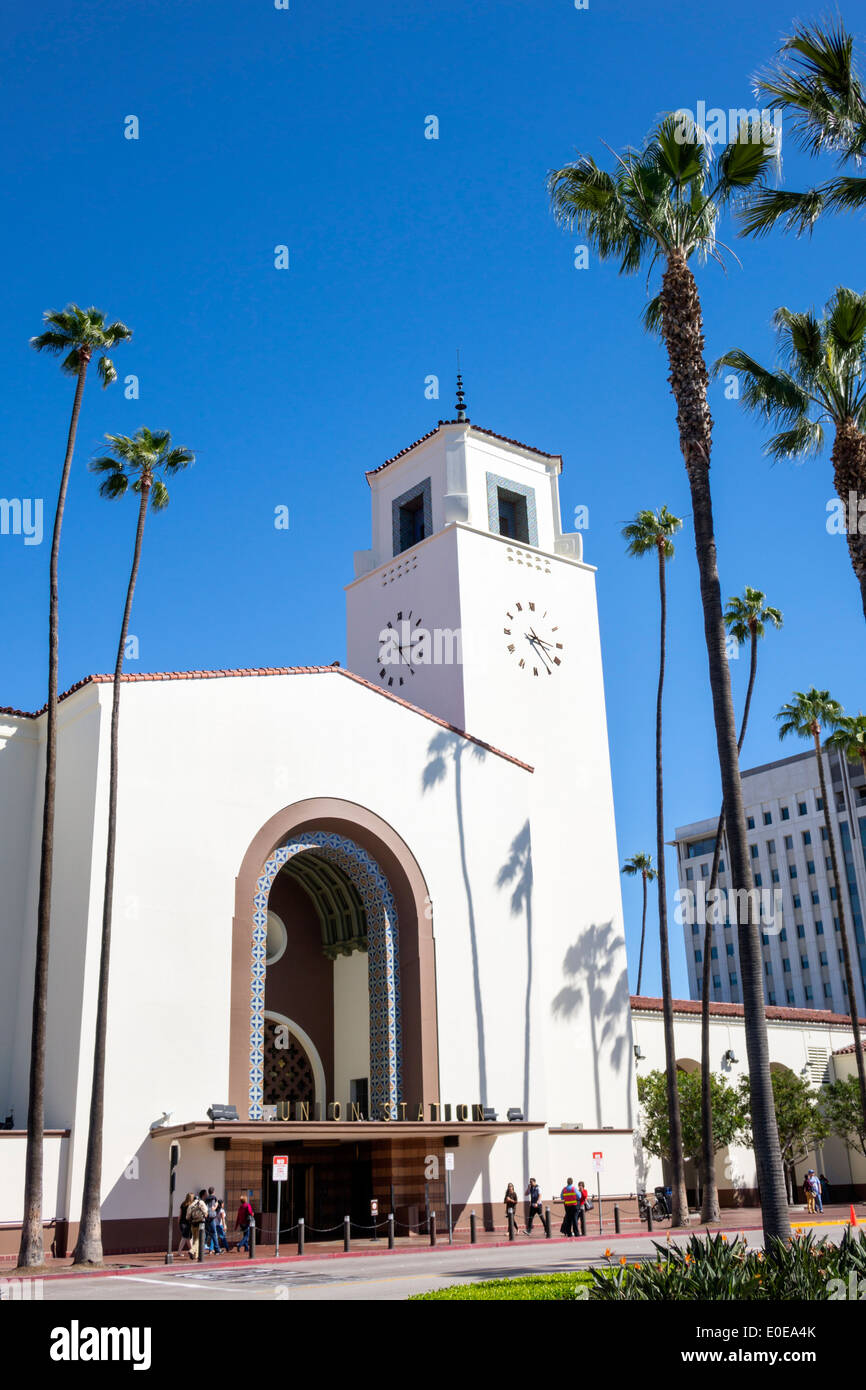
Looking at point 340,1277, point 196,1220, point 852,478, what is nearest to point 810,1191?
point 196,1220

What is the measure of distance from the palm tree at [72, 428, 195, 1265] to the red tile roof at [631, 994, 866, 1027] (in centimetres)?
2216

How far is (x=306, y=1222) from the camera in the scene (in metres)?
27.5

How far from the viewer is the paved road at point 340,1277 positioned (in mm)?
14555

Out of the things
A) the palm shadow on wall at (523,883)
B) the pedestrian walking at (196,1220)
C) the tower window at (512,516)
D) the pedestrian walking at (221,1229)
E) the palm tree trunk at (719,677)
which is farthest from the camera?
the tower window at (512,516)

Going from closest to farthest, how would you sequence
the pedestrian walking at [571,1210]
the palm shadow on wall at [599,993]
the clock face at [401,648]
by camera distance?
the pedestrian walking at [571,1210], the palm shadow on wall at [599,993], the clock face at [401,648]

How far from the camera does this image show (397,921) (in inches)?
1142

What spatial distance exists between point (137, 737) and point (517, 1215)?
566 inches

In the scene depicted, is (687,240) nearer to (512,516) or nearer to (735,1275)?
(735,1275)

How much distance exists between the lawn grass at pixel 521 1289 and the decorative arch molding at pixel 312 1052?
16.7 metres

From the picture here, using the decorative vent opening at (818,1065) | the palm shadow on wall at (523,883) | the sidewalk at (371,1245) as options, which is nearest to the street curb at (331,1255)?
the sidewalk at (371,1245)

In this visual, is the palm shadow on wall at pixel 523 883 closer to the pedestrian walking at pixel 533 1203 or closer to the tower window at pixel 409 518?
the pedestrian walking at pixel 533 1203

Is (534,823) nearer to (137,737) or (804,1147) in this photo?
(137,737)
